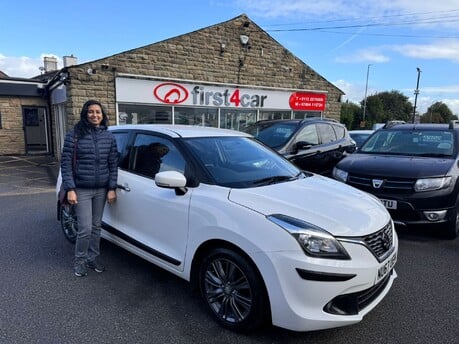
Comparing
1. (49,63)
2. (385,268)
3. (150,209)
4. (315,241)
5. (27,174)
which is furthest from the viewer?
(49,63)

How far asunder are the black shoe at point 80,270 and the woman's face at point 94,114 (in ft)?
4.88

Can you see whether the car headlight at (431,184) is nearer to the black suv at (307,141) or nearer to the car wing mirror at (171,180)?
the black suv at (307,141)

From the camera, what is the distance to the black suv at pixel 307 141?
6613 mm

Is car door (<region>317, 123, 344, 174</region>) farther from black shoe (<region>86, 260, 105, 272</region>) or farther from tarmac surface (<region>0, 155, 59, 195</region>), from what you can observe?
tarmac surface (<region>0, 155, 59, 195</region>)

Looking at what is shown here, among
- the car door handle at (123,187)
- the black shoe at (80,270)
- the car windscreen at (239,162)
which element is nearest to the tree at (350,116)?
the car windscreen at (239,162)

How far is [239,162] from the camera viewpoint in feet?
11.0

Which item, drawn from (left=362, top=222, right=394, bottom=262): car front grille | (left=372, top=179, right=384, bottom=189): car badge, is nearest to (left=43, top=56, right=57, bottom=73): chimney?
(left=372, top=179, right=384, bottom=189): car badge

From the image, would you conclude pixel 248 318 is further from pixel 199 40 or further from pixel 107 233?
pixel 199 40

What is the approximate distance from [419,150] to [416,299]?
302 cm

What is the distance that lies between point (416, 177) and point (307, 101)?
35.9 ft

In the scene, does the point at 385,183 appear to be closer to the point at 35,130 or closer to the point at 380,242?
the point at 380,242

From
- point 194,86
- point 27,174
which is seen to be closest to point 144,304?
point 27,174

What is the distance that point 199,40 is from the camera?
1194 centimetres

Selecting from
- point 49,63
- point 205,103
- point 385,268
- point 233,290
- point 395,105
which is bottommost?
point 233,290
